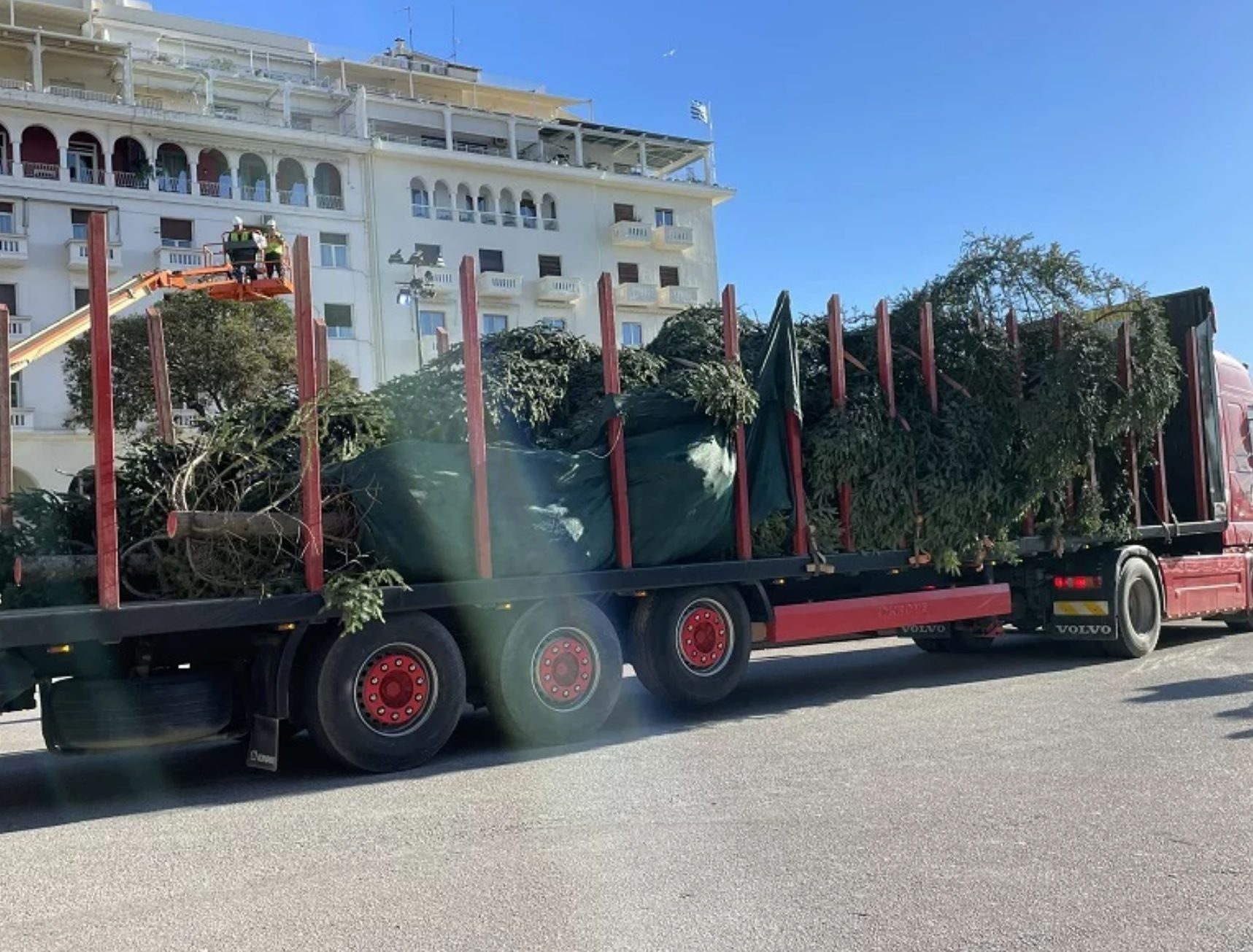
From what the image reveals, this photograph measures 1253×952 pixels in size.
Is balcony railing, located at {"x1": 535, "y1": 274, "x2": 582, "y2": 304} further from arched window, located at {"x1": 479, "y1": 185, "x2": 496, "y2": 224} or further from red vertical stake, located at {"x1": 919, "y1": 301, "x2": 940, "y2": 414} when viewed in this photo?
red vertical stake, located at {"x1": 919, "y1": 301, "x2": 940, "y2": 414}

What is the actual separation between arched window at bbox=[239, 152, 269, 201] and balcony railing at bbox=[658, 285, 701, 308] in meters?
17.6

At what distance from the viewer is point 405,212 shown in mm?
46344

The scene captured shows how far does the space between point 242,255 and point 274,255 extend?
16.6 inches

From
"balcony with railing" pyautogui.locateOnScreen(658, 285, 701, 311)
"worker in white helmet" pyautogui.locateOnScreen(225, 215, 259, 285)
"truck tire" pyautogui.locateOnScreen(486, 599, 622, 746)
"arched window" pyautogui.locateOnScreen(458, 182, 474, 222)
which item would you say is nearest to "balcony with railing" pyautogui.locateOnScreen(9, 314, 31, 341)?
"arched window" pyautogui.locateOnScreen(458, 182, 474, 222)

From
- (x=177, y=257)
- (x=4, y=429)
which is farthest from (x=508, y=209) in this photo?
(x=4, y=429)

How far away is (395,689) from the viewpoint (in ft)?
23.8

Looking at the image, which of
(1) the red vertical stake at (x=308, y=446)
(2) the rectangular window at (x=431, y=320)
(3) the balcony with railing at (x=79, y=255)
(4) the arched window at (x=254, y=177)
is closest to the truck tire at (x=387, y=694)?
(1) the red vertical stake at (x=308, y=446)

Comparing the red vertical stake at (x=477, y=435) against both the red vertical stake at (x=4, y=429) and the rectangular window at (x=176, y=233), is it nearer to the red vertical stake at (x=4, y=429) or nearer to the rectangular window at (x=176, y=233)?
the red vertical stake at (x=4, y=429)

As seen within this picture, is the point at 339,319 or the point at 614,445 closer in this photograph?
the point at 614,445

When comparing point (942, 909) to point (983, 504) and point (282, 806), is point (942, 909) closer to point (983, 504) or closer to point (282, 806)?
point (282, 806)

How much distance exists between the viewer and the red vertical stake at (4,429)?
7254mm

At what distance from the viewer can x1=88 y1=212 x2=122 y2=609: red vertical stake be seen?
620cm

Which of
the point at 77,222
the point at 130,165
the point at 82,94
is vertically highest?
the point at 82,94

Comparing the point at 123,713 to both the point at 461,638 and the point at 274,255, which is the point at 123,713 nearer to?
the point at 461,638
